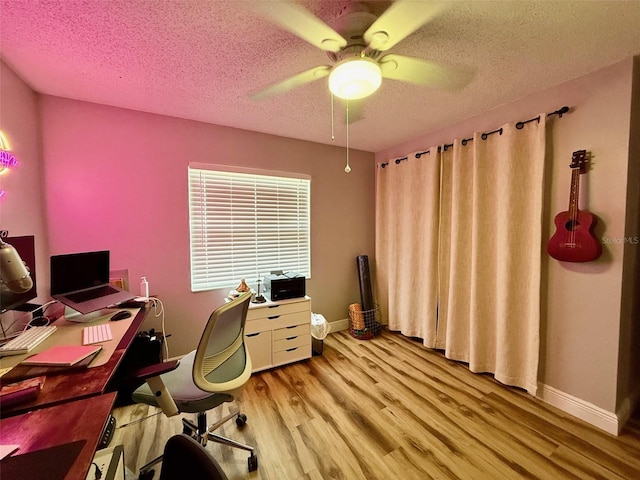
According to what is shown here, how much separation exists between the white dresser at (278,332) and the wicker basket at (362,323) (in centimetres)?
77

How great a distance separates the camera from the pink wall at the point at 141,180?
6.57 feet

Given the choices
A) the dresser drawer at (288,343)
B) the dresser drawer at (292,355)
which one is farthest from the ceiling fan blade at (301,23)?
the dresser drawer at (292,355)

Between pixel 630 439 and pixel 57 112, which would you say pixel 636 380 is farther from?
pixel 57 112

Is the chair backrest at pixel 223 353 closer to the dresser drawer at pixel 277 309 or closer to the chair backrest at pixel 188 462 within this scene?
the chair backrest at pixel 188 462

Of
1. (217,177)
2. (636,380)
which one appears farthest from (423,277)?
(217,177)

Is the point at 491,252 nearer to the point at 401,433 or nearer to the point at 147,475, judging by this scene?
the point at 401,433

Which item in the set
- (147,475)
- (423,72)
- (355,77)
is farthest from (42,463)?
(423,72)

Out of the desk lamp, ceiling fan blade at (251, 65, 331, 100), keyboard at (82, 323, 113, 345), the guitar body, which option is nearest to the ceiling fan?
ceiling fan blade at (251, 65, 331, 100)

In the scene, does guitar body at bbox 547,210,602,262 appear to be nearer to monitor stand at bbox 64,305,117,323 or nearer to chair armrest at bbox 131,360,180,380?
chair armrest at bbox 131,360,180,380

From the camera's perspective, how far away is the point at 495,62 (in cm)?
159

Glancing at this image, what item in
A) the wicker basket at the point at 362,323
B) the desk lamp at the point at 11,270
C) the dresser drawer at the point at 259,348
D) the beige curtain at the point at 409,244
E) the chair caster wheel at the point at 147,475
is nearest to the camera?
the desk lamp at the point at 11,270

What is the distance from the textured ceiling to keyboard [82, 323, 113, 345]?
158cm

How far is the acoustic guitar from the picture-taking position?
1.68 m

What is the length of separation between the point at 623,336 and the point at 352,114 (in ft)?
8.59
